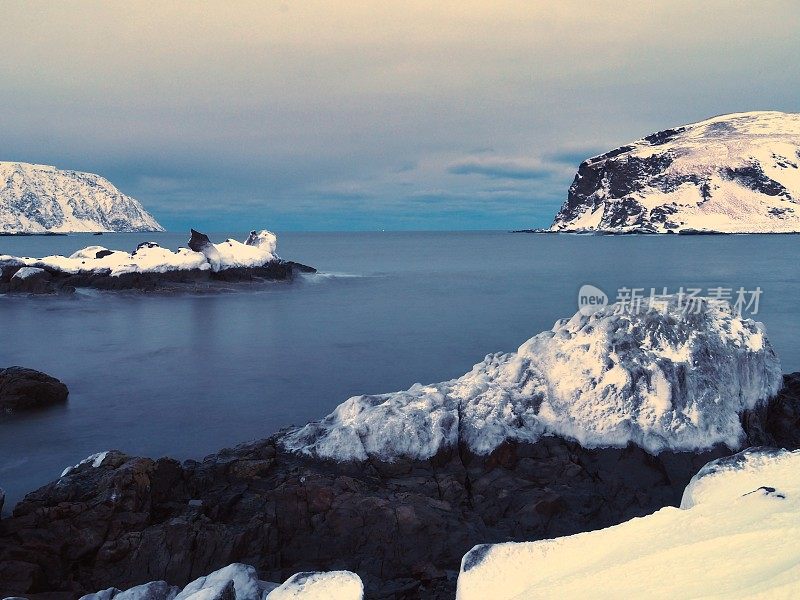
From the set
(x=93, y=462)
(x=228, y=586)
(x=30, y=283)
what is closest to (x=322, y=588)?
(x=228, y=586)

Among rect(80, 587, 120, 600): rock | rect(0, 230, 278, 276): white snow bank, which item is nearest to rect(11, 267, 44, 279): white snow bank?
rect(0, 230, 278, 276): white snow bank

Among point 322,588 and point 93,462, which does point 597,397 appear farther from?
point 93,462

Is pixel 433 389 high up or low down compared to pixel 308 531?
up

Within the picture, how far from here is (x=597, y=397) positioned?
816 centimetres

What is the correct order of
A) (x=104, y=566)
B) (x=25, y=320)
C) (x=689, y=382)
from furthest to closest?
(x=25, y=320), (x=689, y=382), (x=104, y=566)

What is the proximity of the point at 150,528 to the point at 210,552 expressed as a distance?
0.71 metres

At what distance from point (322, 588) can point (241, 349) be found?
51.4ft

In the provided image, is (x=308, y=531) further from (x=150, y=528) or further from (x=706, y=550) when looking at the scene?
(x=706, y=550)

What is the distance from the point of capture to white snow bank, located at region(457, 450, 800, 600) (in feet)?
10.6

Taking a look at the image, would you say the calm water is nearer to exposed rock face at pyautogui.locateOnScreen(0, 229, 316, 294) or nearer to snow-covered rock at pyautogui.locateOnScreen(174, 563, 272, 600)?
exposed rock face at pyautogui.locateOnScreen(0, 229, 316, 294)

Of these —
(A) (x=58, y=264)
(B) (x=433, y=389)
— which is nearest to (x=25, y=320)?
(A) (x=58, y=264)

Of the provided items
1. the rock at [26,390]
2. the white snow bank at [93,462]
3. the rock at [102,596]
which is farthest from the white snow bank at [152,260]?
the rock at [102,596]

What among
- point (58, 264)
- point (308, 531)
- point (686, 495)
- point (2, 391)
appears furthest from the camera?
point (58, 264)

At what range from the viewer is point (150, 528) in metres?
6.22
